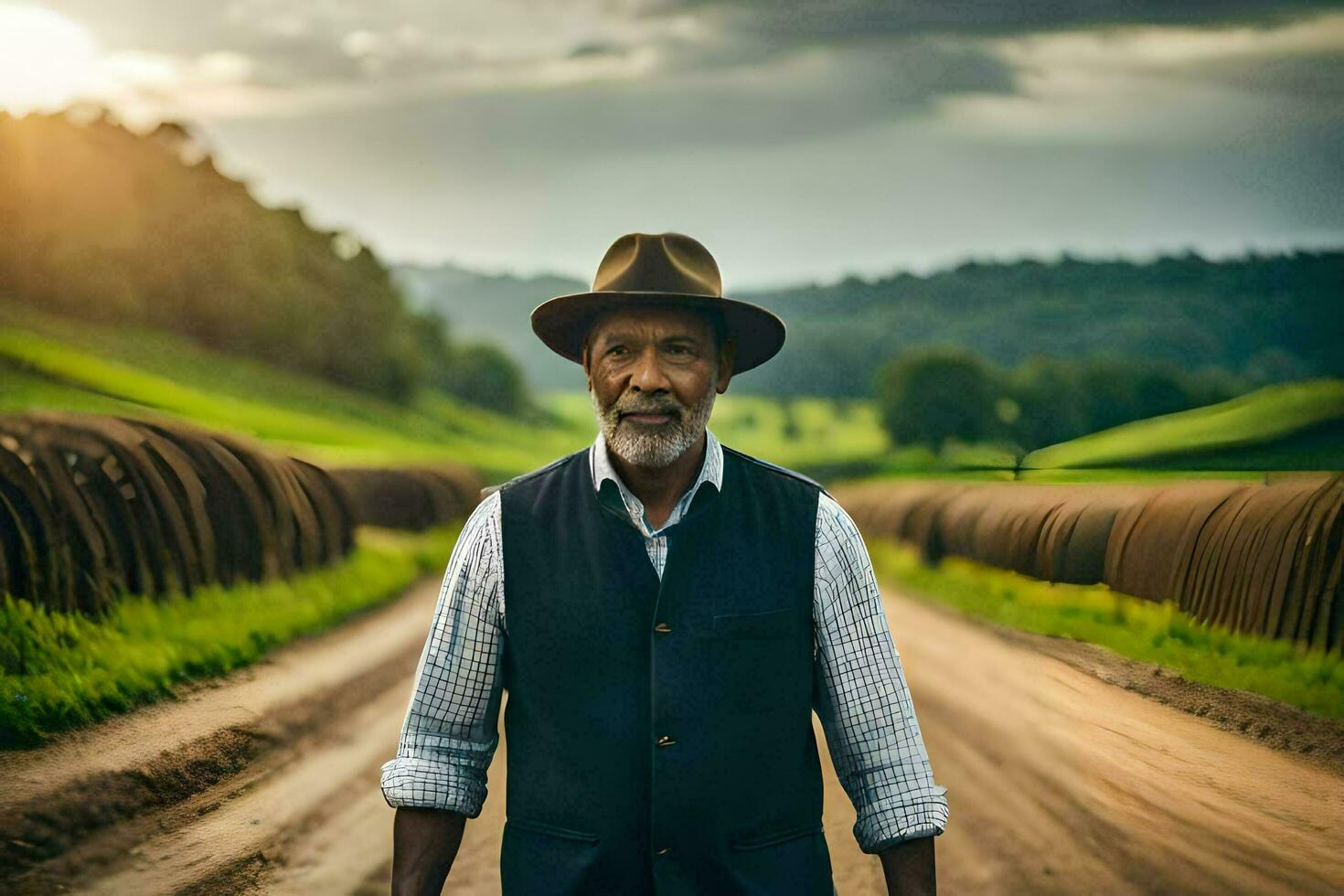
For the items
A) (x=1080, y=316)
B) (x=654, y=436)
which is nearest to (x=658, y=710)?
(x=654, y=436)

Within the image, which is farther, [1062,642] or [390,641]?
[390,641]

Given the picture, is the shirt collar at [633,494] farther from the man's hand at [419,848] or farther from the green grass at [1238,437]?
the green grass at [1238,437]

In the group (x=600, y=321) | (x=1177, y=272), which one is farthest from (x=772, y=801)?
(x=1177, y=272)

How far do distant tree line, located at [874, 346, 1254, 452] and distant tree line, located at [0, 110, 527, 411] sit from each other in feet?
7.98

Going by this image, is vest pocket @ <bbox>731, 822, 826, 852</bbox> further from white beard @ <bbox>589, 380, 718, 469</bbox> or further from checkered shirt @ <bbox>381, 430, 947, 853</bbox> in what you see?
white beard @ <bbox>589, 380, 718, 469</bbox>

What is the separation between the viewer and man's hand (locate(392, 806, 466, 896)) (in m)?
2.70

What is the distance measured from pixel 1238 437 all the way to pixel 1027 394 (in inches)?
43.6

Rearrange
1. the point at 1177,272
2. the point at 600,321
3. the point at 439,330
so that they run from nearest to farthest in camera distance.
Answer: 1. the point at 600,321
2. the point at 1177,272
3. the point at 439,330

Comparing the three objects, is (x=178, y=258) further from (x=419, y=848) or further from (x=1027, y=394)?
(x=1027, y=394)

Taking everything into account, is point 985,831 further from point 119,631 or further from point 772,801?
point 119,631

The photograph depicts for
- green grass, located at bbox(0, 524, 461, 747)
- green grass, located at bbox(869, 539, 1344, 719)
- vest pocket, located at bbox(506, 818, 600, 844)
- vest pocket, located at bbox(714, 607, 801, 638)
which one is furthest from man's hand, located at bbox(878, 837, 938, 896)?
green grass, located at bbox(0, 524, 461, 747)

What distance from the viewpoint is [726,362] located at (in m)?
3.12

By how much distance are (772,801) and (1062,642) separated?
A: 6.77ft

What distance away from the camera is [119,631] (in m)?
3.50
